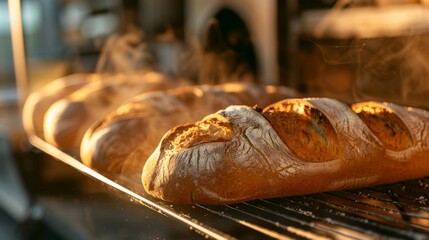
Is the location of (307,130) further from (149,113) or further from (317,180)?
(149,113)

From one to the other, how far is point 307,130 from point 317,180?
0.16 m

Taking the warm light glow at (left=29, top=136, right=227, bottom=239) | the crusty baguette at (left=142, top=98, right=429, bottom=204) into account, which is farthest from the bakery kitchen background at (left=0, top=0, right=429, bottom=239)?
the crusty baguette at (left=142, top=98, right=429, bottom=204)

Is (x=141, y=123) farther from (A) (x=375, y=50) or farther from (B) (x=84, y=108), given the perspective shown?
(A) (x=375, y=50)

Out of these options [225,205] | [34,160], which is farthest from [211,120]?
[34,160]

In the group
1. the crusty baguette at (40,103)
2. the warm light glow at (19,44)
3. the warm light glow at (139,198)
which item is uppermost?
the warm light glow at (19,44)

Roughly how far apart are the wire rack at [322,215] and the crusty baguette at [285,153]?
4 centimetres

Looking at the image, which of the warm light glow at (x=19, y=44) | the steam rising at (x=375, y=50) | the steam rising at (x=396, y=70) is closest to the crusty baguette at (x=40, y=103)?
the warm light glow at (x=19, y=44)

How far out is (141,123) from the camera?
2055mm

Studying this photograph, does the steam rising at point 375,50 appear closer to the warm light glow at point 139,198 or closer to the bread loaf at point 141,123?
the bread loaf at point 141,123

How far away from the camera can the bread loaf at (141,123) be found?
194cm

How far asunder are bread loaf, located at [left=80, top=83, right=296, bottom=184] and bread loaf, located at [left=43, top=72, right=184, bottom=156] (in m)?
0.42

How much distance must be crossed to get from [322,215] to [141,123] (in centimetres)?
101

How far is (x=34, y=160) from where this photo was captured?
2900mm

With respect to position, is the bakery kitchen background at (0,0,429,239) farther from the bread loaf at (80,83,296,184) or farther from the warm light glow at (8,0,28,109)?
the bread loaf at (80,83,296,184)
